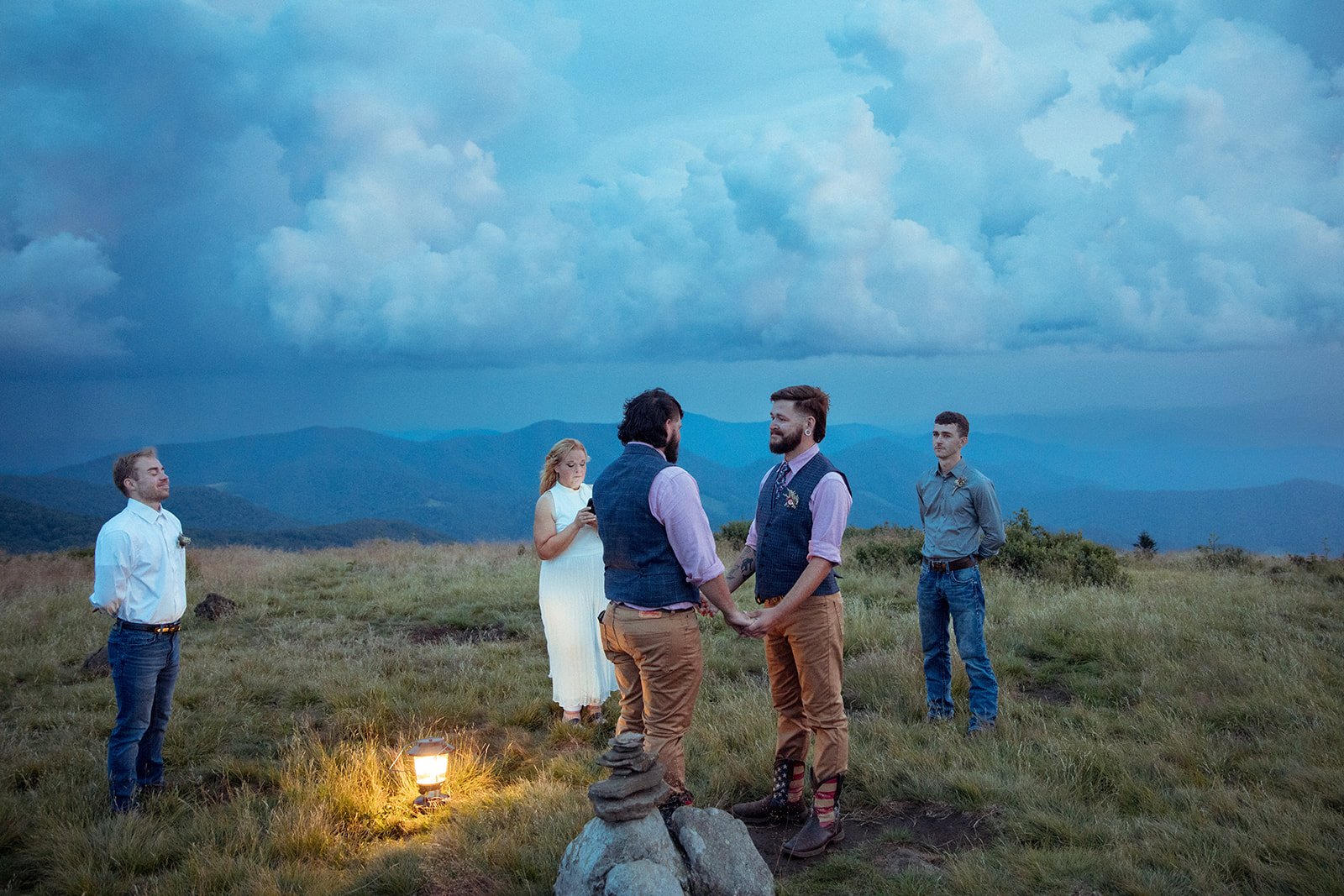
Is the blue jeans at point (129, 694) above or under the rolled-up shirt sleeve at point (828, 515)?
under

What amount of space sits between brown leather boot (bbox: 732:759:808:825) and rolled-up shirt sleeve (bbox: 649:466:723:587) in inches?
61.7

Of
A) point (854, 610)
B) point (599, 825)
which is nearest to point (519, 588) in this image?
point (854, 610)

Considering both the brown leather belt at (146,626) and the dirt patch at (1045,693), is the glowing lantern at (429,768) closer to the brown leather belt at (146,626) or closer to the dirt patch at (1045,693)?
the brown leather belt at (146,626)

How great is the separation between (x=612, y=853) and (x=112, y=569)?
3592 millimetres

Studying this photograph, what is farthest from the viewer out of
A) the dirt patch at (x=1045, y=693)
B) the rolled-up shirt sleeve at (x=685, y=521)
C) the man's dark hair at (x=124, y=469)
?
the dirt patch at (x=1045, y=693)

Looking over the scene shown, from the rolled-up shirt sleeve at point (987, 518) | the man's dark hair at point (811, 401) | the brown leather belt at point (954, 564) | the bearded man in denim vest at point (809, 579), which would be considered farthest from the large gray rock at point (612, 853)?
the rolled-up shirt sleeve at point (987, 518)

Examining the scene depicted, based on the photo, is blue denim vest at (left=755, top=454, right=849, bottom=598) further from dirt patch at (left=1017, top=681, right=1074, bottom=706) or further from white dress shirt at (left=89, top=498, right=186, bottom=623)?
dirt patch at (left=1017, top=681, right=1074, bottom=706)

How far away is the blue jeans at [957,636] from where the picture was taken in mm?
6441

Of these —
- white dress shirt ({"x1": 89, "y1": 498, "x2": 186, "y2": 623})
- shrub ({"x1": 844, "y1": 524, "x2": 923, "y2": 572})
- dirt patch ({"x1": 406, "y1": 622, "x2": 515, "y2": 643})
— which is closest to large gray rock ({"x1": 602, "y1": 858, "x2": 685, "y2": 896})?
white dress shirt ({"x1": 89, "y1": 498, "x2": 186, "y2": 623})

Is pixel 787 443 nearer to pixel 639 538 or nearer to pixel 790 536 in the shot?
pixel 790 536

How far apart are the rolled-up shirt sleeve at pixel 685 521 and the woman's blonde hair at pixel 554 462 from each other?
258cm

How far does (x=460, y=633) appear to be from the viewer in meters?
11.0

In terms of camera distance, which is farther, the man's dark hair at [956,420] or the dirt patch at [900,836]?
the man's dark hair at [956,420]

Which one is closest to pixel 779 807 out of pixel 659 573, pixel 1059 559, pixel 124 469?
pixel 659 573
